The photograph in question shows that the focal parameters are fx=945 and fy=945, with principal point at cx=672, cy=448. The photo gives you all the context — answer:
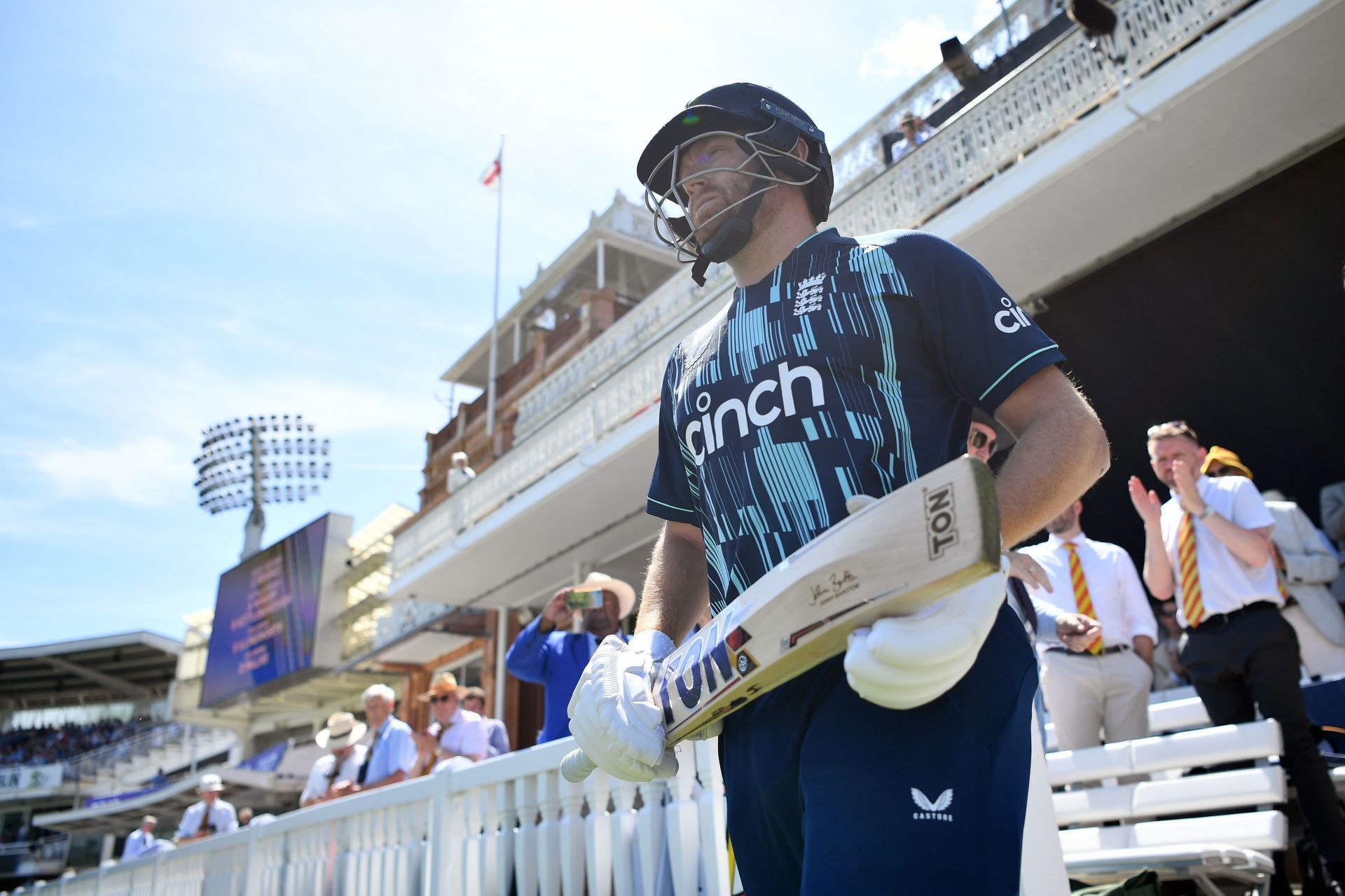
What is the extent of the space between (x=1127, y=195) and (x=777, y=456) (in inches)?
323

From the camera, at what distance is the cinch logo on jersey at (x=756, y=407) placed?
63.8 inches

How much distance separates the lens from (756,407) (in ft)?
5.49

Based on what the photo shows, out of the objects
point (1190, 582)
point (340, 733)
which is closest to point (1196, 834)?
point (1190, 582)

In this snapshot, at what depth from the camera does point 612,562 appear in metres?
15.3

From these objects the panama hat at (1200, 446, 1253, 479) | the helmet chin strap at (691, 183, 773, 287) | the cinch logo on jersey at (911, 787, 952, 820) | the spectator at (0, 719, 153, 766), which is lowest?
the cinch logo on jersey at (911, 787, 952, 820)

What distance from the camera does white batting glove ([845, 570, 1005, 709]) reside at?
3.69ft

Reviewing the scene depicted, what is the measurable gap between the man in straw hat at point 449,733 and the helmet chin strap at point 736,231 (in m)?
6.12

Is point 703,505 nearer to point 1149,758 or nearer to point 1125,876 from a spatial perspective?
point 1125,876

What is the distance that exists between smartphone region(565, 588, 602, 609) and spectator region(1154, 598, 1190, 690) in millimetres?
4279

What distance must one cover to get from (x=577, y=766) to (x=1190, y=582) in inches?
148

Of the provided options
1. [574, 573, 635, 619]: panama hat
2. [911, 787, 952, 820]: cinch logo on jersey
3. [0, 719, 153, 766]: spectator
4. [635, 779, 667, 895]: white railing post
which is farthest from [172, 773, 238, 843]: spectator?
[0, 719, 153, 766]: spectator

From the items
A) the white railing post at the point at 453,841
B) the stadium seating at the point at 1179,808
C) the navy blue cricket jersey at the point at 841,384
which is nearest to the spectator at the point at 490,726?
the white railing post at the point at 453,841

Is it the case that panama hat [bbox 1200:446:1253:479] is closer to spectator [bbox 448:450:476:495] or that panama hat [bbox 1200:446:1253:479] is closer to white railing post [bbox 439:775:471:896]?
white railing post [bbox 439:775:471:896]

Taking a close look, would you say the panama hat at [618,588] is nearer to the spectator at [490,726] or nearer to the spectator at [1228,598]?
the spectator at [490,726]
